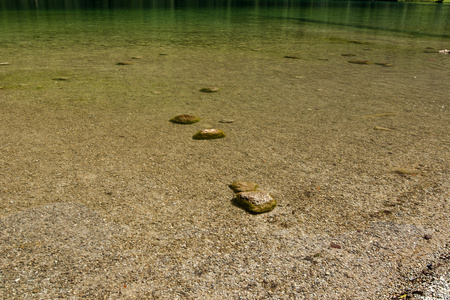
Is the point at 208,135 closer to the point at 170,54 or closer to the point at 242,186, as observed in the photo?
the point at 242,186

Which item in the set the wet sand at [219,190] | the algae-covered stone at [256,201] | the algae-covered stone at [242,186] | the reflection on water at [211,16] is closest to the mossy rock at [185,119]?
the wet sand at [219,190]

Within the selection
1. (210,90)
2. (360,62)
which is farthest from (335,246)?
(360,62)

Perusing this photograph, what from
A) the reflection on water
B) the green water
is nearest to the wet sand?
the green water

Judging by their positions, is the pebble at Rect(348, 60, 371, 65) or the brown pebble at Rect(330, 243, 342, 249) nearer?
the brown pebble at Rect(330, 243, 342, 249)

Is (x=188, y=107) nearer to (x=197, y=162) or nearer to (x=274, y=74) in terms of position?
(x=197, y=162)

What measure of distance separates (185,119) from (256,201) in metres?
Answer: 1.13

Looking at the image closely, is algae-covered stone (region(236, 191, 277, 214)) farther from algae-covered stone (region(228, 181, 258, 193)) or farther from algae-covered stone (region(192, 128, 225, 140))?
algae-covered stone (region(192, 128, 225, 140))

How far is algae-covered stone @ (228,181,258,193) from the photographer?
1.75m

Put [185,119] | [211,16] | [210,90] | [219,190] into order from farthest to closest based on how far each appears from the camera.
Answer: [211,16] < [210,90] < [185,119] < [219,190]

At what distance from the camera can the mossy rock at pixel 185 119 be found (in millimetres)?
2574

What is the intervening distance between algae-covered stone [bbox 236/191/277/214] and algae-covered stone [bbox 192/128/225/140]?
0.72 meters

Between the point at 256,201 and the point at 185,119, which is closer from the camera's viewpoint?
the point at 256,201

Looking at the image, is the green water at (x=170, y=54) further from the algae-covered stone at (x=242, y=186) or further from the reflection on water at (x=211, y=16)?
the reflection on water at (x=211, y=16)

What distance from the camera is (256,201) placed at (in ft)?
5.34
